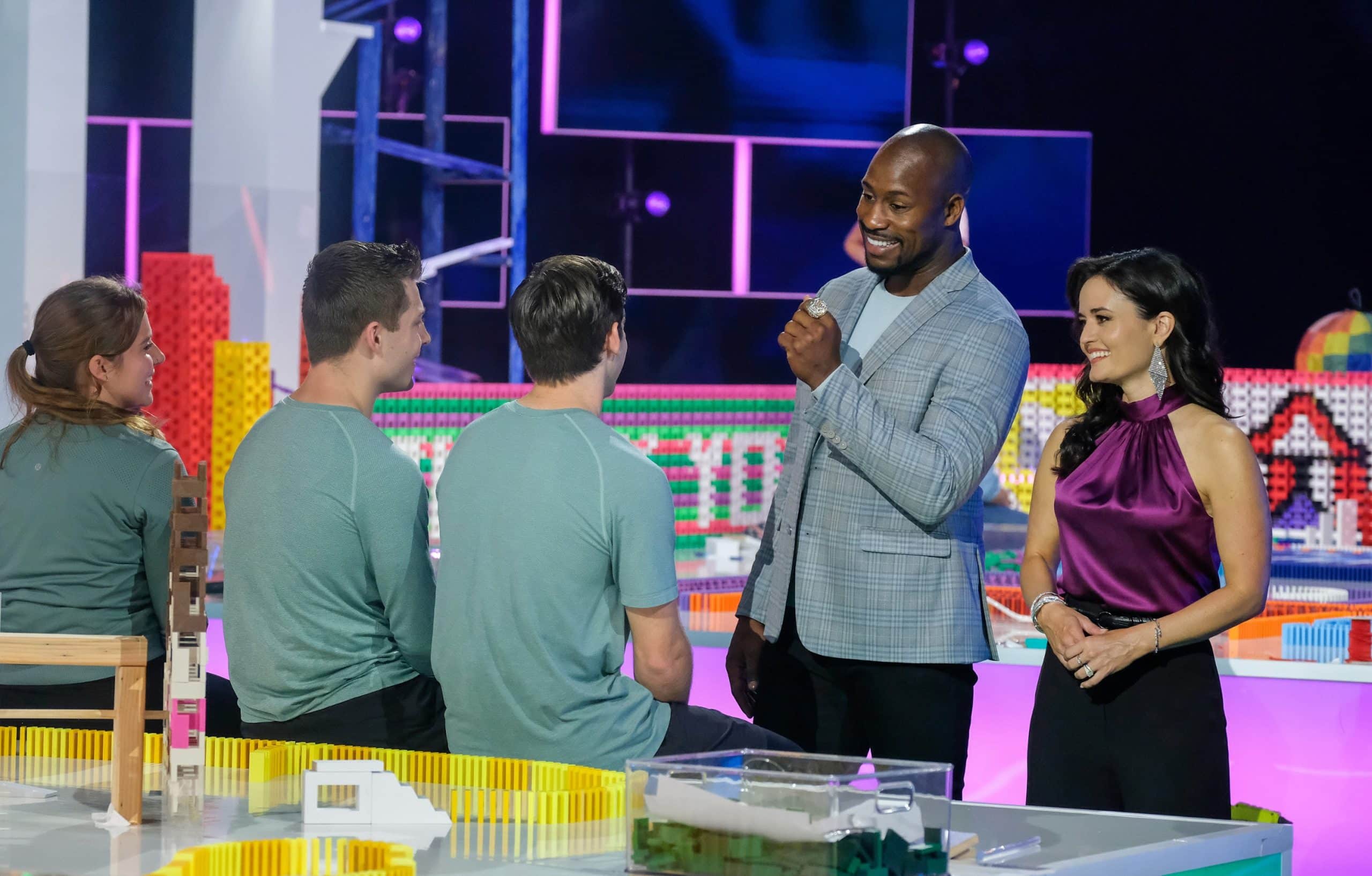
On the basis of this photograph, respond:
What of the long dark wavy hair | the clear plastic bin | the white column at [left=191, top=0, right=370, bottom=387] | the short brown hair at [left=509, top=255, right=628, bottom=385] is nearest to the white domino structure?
the clear plastic bin

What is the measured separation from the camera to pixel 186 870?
133 centimetres

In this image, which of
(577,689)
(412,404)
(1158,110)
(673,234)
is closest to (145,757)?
(577,689)

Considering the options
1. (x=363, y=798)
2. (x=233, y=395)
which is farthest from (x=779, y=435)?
(x=363, y=798)

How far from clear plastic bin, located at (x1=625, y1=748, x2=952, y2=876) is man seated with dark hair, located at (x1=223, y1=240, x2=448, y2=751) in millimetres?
820

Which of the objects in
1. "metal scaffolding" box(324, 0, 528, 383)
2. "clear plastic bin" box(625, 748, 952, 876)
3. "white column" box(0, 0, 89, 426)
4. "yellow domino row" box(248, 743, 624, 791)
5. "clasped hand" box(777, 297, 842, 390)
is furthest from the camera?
"metal scaffolding" box(324, 0, 528, 383)

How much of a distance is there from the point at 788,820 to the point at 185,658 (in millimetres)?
729

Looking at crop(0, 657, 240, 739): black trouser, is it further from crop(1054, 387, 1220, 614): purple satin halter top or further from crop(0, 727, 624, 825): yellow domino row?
crop(1054, 387, 1220, 614): purple satin halter top

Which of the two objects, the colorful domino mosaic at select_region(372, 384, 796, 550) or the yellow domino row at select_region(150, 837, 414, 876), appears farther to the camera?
the colorful domino mosaic at select_region(372, 384, 796, 550)

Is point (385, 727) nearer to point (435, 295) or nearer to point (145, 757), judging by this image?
point (145, 757)

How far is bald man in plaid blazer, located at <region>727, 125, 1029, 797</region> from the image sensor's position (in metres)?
2.29

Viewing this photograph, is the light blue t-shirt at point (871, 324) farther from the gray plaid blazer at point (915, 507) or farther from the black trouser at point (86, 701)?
the black trouser at point (86, 701)

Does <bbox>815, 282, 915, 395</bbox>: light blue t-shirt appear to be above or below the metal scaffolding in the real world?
below

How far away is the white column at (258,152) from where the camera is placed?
5523mm

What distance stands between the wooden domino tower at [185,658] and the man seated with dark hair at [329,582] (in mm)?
376
